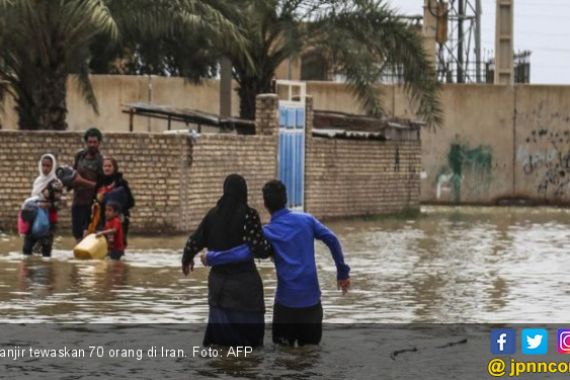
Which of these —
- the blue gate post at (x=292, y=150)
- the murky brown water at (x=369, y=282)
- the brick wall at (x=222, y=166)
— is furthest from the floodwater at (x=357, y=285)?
the blue gate post at (x=292, y=150)

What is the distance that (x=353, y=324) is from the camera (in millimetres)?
13617

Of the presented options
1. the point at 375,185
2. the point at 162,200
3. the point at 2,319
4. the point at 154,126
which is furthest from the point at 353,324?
the point at 154,126

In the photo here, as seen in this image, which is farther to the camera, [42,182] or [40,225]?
[42,182]

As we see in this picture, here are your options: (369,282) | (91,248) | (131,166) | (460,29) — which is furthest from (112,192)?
(460,29)

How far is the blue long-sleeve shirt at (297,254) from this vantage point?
11852mm

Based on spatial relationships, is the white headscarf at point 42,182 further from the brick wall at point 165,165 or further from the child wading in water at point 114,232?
the brick wall at point 165,165

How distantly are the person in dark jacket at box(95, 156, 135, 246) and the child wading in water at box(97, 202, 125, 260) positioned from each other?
8 centimetres

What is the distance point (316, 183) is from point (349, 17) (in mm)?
3167

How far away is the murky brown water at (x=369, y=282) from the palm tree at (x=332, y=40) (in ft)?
17.6

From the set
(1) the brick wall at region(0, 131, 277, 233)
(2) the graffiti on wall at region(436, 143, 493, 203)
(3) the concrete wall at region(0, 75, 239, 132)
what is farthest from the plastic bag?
(2) the graffiti on wall at region(436, 143, 493, 203)

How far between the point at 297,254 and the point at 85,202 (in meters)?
9.36

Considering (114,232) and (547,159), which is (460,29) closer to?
(547,159)

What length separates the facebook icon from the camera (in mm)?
11852

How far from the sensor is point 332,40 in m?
32.5
